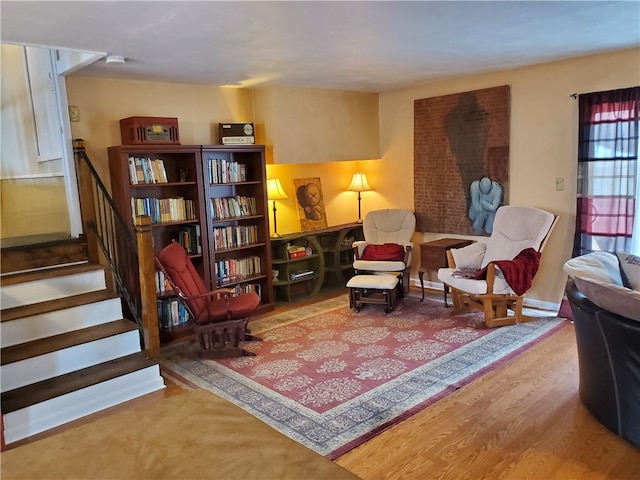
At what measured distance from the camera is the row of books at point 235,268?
4.91 metres

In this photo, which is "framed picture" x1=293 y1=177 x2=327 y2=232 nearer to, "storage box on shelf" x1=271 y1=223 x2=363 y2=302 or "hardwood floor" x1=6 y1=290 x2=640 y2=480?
"storage box on shelf" x1=271 y1=223 x2=363 y2=302

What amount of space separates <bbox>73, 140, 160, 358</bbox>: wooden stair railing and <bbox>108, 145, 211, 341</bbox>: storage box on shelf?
0.37 feet

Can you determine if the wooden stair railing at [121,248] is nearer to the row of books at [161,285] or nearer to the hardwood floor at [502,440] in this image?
the row of books at [161,285]

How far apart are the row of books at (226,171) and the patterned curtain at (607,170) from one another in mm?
3233

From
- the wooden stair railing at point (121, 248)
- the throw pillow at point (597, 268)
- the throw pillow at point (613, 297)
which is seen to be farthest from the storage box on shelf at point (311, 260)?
the throw pillow at point (613, 297)

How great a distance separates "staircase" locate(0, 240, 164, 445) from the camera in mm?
3004

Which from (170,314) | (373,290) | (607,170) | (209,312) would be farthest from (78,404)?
(607,170)

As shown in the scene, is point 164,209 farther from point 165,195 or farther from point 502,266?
point 502,266

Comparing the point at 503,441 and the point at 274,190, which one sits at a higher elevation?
the point at 274,190

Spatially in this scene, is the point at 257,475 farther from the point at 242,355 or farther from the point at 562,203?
the point at 562,203

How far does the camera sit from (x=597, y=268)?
302 cm

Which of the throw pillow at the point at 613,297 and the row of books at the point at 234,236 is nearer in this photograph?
the throw pillow at the point at 613,297

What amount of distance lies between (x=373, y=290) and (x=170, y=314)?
6.61 ft

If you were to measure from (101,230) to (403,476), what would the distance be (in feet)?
10.9
